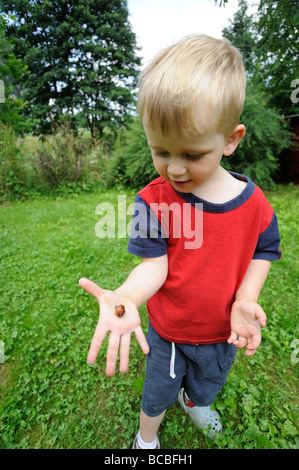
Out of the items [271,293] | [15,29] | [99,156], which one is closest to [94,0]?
[15,29]

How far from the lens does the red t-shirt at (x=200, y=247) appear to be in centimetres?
103

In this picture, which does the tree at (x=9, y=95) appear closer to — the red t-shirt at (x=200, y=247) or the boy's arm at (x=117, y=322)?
the red t-shirt at (x=200, y=247)

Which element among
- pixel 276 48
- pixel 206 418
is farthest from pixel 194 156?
pixel 276 48

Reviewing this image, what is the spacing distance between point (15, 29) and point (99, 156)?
15.9 metres

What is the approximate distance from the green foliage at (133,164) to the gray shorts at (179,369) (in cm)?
522

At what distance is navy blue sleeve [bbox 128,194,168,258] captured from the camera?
103 centimetres

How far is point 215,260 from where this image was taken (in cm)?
107

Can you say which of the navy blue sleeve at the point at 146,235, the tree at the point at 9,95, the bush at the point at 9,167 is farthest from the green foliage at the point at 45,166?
the navy blue sleeve at the point at 146,235

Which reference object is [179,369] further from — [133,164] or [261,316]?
[133,164]

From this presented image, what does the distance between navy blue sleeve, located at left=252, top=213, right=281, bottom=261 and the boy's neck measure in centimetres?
21

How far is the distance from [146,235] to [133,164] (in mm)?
5803

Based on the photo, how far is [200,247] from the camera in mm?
1047

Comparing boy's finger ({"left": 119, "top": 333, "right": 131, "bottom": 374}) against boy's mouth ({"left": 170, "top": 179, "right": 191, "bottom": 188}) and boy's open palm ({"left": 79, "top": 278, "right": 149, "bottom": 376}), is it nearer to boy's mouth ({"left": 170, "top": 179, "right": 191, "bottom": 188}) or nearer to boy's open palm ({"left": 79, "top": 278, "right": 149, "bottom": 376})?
boy's open palm ({"left": 79, "top": 278, "right": 149, "bottom": 376})
